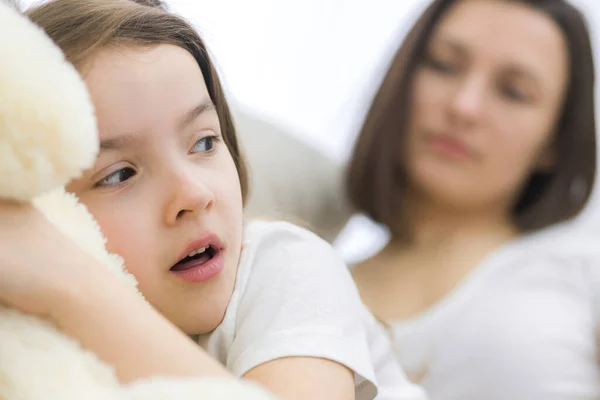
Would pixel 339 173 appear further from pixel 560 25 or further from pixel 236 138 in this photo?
pixel 236 138

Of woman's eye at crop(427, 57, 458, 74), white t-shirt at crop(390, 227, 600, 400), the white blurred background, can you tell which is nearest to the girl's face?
the white blurred background

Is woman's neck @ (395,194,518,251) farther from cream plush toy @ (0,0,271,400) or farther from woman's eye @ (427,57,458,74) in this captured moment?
cream plush toy @ (0,0,271,400)

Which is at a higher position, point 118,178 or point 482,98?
point 118,178

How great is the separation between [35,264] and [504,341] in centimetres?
81

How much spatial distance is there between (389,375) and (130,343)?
1.05 ft

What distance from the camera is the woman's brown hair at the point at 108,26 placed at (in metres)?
0.44

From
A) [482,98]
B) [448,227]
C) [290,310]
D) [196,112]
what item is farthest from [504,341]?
[196,112]

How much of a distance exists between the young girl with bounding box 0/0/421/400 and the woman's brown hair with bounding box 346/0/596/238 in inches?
27.5

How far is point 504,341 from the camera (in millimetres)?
1004

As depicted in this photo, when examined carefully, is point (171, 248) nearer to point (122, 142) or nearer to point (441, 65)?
point (122, 142)

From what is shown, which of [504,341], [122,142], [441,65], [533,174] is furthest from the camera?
[533,174]

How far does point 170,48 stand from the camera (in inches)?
18.1

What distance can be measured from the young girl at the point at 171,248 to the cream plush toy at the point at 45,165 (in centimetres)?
3

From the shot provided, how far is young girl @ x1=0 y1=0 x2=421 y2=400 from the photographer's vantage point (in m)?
0.37
